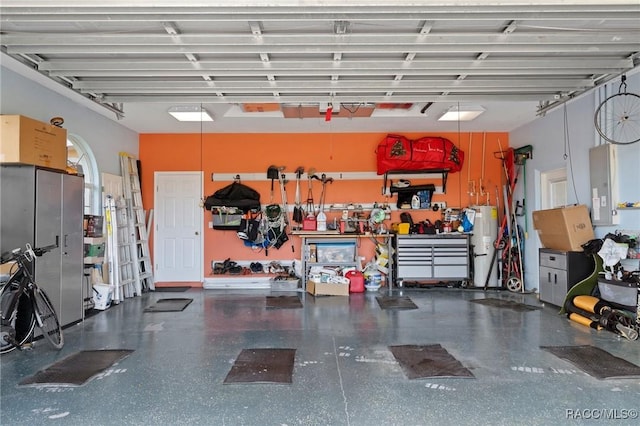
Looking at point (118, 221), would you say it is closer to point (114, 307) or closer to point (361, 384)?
point (114, 307)

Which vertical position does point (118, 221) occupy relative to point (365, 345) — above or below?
above

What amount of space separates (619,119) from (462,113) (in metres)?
2.02

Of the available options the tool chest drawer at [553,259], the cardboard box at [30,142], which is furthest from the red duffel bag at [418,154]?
the cardboard box at [30,142]

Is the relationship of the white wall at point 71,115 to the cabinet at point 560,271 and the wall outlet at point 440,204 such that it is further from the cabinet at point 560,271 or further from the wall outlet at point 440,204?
the cabinet at point 560,271

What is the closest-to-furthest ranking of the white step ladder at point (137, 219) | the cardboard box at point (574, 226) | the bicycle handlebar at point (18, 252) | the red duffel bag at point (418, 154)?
1. the bicycle handlebar at point (18, 252)
2. the cardboard box at point (574, 226)
3. the white step ladder at point (137, 219)
4. the red duffel bag at point (418, 154)

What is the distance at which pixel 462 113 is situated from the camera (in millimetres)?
6059

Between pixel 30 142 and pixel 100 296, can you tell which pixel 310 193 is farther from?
pixel 30 142

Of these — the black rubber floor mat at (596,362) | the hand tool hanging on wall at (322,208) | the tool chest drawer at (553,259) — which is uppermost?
the hand tool hanging on wall at (322,208)

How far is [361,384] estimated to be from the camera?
9.73 feet

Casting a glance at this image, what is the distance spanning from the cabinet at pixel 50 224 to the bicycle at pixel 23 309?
0.30 meters

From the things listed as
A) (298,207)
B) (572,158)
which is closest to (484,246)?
(572,158)

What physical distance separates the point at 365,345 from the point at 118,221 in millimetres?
4692

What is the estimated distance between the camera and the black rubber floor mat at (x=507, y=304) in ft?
17.7

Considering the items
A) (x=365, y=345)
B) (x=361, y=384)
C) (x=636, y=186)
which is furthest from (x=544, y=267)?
(x=361, y=384)
